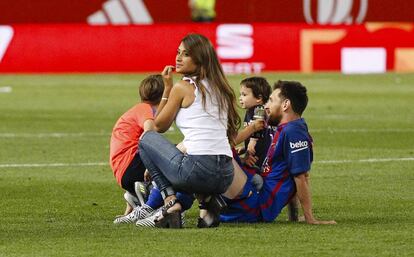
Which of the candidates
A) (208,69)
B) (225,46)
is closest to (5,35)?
(225,46)

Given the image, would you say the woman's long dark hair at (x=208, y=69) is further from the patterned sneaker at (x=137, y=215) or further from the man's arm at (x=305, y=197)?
the patterned sneaker at (x=137, y=215)

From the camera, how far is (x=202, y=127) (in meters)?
10.2

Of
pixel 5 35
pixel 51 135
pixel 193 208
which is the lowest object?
pixel 5 35

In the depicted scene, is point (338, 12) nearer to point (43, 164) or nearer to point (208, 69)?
point (43, 164)

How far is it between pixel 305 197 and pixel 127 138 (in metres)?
1.65

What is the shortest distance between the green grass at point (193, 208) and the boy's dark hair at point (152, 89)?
3.22 ft

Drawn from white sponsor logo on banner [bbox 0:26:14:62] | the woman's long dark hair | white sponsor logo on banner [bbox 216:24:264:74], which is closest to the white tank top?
the woman's long dark hair

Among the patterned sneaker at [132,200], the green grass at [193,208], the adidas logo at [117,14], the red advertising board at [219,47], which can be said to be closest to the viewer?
the green grass at [193,208]

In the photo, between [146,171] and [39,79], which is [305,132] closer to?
[146,171]

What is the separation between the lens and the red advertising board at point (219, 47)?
3334cm

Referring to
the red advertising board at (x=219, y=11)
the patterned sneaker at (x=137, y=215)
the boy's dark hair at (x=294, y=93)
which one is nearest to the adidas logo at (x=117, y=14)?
the red advertising board at (x=219, y=11)

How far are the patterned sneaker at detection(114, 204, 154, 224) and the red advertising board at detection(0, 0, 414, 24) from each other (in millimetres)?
28387

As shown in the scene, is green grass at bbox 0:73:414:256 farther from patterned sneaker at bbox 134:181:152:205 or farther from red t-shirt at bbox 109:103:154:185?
red t-shirt at bbox 109:103:154:185

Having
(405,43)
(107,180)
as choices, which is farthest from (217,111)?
(405,43)
